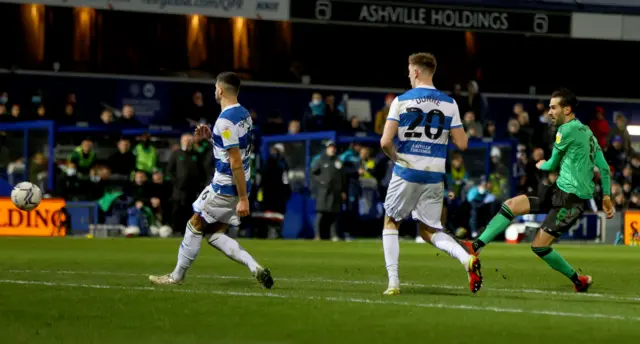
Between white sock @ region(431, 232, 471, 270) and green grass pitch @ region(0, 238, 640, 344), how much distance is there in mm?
372

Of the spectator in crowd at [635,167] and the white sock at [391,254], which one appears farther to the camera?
the spectator in crowd at [635,167]

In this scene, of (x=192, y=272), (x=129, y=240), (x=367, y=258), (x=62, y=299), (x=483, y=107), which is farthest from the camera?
(x=483, y=107)

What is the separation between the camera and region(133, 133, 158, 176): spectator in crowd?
88.1ft

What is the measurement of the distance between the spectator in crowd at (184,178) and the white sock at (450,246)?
15.1 metres

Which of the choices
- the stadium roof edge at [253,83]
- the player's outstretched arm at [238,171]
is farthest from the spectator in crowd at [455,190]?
the player's outstretched arm at [238,171]

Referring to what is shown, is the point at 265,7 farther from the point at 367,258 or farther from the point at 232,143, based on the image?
the point at 232,143

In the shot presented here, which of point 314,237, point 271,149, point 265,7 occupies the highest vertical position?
point 265,7

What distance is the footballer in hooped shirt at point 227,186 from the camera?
431 inches

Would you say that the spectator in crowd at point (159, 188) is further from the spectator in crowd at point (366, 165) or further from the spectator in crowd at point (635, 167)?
the spectator in crowd at point (635, 167)

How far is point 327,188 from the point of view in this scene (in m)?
26.2

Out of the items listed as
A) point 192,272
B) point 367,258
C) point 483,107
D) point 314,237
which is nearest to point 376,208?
point 314,237

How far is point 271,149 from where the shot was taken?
94.8 ft

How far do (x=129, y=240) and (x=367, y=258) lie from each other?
674cm

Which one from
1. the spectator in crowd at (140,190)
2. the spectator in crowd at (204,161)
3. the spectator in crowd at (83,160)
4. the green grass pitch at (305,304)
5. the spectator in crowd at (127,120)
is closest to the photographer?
the green grass pitch at (305,304)
